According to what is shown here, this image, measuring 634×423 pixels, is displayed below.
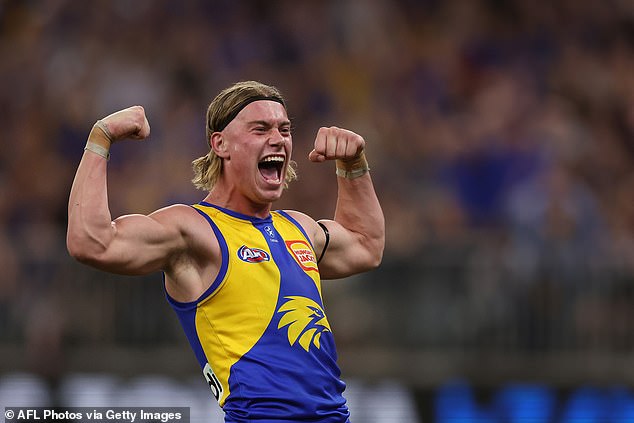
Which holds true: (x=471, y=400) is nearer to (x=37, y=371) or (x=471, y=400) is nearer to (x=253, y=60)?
(x=37, y=371)

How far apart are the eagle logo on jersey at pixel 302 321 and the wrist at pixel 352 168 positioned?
1.10 m

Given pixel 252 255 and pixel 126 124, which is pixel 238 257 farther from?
pixel 126 124

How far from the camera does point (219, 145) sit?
606cm

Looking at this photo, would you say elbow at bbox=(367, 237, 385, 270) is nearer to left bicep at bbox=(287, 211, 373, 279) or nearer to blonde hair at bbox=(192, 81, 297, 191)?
left bicep at bbox=(287, 211, 373, 279)

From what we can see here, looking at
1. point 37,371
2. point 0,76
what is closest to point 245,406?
point 37,371

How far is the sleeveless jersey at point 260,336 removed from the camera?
560 cm

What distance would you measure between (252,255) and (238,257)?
0.08 m

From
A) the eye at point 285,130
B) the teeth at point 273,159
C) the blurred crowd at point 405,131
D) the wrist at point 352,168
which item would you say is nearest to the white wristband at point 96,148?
the teeth at point 273,159

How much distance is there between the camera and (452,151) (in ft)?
42.2

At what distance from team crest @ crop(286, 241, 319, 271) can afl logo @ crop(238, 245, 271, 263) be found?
0.64ft

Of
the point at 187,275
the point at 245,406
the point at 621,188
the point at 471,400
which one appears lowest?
the point at 245,406

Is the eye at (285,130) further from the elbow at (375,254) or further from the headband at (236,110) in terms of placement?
the elbow at (375,254)

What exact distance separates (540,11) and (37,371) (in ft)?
24.1

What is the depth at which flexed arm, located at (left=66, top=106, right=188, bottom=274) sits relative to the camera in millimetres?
Result: 5270
